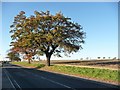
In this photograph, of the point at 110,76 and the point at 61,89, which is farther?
the point at 110,76

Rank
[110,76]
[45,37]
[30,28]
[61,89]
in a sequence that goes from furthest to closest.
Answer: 1. [30,28]
2. [45,37]
3. [110,76]
4. [61,89]

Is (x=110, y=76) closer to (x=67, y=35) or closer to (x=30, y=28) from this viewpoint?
(x=67, y=35)

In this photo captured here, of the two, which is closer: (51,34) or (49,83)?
(49,83)

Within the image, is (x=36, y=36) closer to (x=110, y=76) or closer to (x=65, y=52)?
(x=65, y=52)

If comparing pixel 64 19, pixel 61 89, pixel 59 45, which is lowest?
pixel 61 89

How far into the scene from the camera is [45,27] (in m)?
67.4

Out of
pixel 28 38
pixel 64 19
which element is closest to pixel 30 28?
pixel 28 38

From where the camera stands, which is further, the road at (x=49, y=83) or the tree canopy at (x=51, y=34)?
the tree canopy at (x=51, y=34)

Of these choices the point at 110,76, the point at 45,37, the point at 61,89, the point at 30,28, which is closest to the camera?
the point at 61,89

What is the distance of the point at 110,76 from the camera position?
106 ft

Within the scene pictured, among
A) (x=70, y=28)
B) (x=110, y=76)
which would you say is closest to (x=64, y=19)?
(x=70, y=28)

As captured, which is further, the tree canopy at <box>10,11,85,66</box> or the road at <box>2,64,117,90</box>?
the tree canopy at <box>10,11,85,66</box>

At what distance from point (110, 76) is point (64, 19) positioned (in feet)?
117

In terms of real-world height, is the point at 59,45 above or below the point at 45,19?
below
